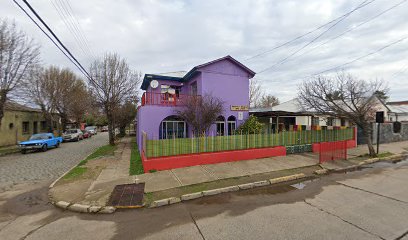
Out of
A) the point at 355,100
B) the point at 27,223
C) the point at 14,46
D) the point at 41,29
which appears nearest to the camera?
the point at 27,223

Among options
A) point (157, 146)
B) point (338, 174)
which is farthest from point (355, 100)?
point (157, 146)

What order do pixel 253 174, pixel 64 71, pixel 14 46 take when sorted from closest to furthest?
pixel 253 174
pixel 14 46
pixel 64 71

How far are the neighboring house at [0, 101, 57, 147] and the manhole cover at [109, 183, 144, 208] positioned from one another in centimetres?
1741

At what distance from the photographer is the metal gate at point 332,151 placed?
10156 mm

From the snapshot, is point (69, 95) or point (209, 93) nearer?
point (209, 93)

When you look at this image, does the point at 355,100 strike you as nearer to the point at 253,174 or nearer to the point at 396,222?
the point at 253,174

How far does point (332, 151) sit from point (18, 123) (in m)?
29.1

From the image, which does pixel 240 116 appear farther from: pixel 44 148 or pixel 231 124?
pixel 44 148

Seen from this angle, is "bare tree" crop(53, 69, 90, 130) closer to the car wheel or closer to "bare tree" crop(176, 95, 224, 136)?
the car wheel

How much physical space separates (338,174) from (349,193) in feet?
8.21

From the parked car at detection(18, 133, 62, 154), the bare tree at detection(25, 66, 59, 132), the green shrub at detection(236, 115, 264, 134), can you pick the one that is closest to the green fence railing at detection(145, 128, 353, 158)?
the green shrub at detection(236, 115, 264, 134)

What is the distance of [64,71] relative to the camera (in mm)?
24938

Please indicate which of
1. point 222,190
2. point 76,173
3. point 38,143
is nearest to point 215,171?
point 222,190

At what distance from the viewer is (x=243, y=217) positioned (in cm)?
452
